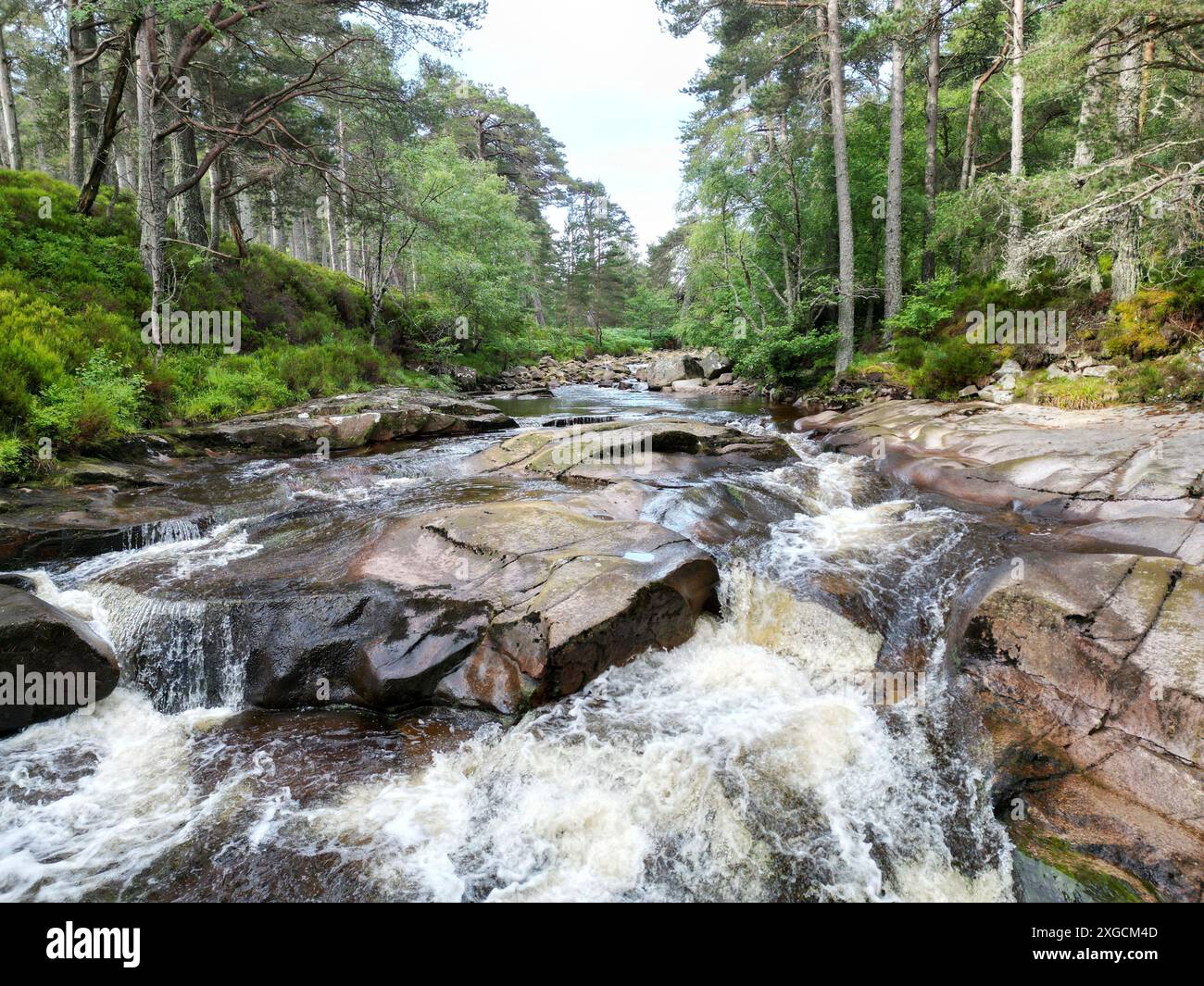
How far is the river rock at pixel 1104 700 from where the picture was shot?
11.9 ft

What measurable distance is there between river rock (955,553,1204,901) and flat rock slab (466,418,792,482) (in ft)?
18.0

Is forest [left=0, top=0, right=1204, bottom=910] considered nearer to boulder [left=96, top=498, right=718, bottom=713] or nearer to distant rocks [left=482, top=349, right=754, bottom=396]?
boulder [left=96, top=498, right=718, bottom=713]

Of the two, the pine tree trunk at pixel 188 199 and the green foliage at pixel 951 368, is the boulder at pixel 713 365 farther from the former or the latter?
the pine tree trunk at pixel 188 199

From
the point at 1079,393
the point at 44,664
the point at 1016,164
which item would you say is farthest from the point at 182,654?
the point at 1016,164

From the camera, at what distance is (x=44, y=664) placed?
15.5 ft

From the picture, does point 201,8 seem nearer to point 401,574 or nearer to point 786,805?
point 401,574

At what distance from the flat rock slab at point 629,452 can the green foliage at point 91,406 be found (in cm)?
567

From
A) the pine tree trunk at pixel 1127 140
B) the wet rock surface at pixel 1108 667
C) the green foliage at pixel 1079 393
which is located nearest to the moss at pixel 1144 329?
the pine tree trunk at pixel 1127 140

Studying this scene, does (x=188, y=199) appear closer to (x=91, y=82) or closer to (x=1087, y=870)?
(x=91, y=82)

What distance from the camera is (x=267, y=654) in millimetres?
5223

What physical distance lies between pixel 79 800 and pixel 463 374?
70.1 feet

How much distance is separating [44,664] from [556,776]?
173 inches

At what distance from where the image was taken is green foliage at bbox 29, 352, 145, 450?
8227 millimetres
